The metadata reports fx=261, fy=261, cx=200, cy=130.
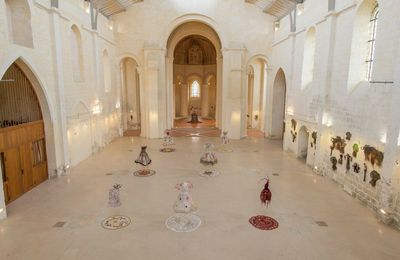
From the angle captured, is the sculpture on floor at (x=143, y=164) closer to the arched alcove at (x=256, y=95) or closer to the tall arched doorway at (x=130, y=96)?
the tall arched doorway at (x=130, y=96)

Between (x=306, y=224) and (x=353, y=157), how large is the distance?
4.11m

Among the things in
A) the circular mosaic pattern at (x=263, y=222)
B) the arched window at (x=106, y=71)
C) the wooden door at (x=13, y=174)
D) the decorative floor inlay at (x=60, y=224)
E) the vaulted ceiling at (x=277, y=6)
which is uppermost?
the vaulted ceiling at (x=277, y=6)

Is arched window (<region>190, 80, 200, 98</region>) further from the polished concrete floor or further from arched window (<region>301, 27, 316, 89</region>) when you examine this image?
the polished concrete floor

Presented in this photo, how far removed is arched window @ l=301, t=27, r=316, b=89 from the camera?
1490cm

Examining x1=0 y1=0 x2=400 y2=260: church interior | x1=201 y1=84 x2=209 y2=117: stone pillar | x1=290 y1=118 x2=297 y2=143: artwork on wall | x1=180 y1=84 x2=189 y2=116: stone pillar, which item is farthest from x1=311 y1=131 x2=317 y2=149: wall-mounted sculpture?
x1=180 y1=84 x2=189 y2=116: stone pillar

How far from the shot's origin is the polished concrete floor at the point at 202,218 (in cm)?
699

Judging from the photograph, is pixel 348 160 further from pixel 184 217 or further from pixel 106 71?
pixel 106 71

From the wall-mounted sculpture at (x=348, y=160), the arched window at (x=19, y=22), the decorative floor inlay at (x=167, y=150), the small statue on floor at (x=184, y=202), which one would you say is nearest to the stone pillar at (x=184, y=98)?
the decorative floor inlay at (x=167, y=150)

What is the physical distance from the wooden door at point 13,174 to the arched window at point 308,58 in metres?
14.9

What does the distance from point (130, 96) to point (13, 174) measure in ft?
60.0

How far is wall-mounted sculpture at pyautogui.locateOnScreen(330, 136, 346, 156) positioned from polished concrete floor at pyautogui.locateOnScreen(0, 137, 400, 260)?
1.62 meters

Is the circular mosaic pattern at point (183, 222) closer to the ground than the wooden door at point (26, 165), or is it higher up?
closer to the ground

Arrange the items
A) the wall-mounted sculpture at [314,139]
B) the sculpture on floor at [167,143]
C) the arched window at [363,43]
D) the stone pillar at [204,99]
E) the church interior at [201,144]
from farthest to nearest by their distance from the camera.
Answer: the stone pillar at [204,99]
the sculpture on floor at [167,143]
the wall-mounted sculpture at [314,139]
the arched window at [363,43]
the church interior at [201,144]

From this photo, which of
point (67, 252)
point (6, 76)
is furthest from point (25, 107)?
point (67, 252)
